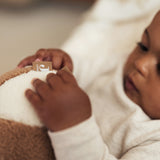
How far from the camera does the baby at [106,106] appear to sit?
47cm

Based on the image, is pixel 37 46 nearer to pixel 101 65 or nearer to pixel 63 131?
pixel 101 65

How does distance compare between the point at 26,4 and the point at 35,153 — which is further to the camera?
the point at 26,4

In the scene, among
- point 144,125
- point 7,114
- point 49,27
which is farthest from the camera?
point 49,27

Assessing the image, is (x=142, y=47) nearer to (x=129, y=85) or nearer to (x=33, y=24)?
(x=129, y=85)

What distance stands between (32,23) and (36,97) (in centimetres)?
111

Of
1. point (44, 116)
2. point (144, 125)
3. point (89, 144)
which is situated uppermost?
point (44, 116)

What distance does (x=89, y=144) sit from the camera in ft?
1.68

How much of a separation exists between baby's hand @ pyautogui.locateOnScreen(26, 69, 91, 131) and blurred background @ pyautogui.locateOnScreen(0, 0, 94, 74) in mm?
714

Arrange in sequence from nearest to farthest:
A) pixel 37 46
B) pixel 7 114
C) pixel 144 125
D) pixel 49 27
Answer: pixel 7 114
pixel 144 125
pixel 37 46
pixel 49 27

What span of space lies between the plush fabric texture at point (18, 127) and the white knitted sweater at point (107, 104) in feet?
0.09

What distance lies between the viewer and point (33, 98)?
0.46m

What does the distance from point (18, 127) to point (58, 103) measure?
0.08 metres

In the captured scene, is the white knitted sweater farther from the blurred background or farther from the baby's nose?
the blurred background

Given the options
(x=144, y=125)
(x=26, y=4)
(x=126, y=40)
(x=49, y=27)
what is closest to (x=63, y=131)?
(x=144, y=125)
